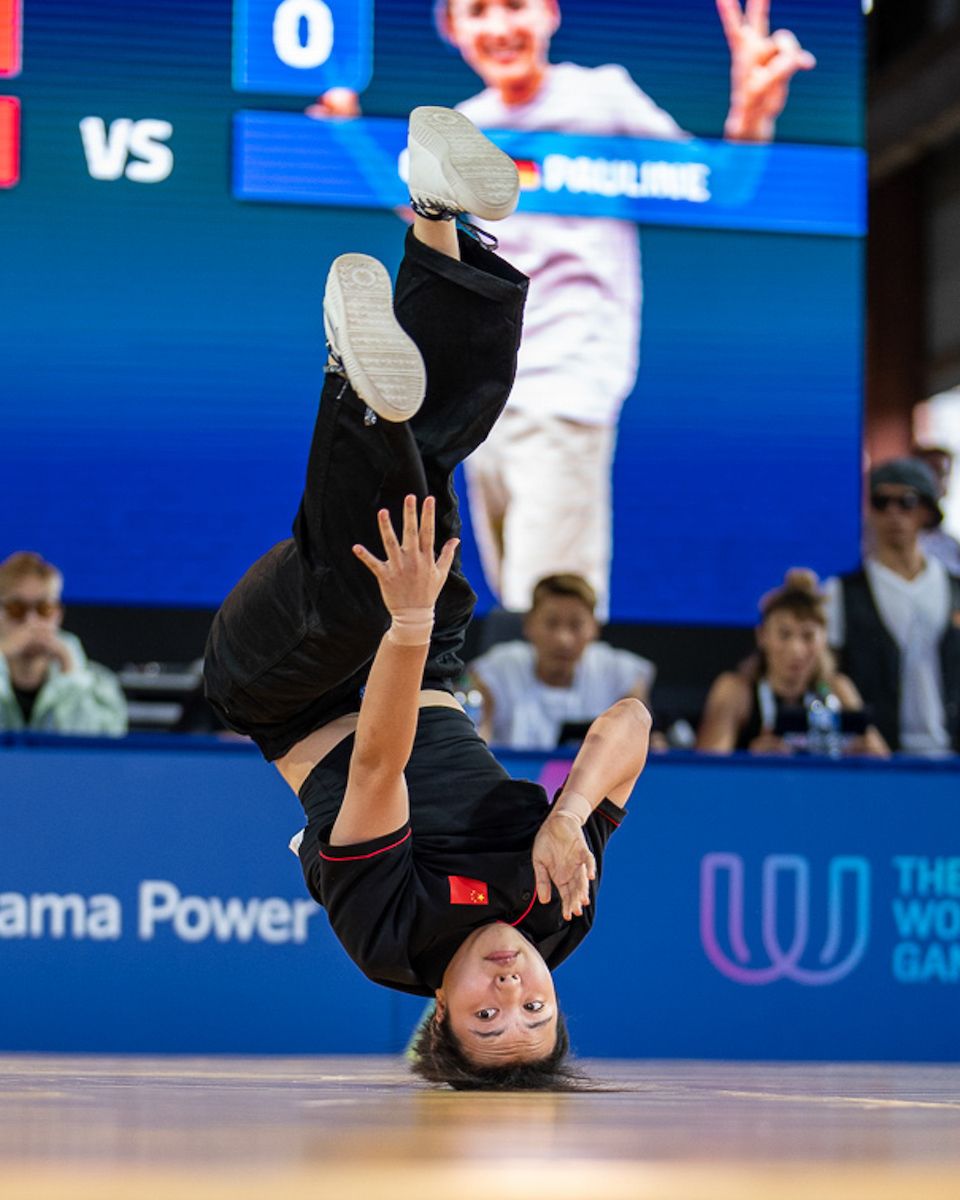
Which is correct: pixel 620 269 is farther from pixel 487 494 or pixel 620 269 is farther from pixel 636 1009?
pixel 636 1009

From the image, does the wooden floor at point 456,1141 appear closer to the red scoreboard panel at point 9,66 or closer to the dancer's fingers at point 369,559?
the dancer's fingers at point 369,559

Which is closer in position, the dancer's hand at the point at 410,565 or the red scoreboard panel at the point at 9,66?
the dancer's hand at the point at 410,565

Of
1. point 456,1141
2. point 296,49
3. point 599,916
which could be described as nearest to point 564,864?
point 456,1141

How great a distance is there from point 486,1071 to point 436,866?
351 millimetres

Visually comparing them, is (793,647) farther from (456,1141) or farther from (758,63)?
(456,1141)

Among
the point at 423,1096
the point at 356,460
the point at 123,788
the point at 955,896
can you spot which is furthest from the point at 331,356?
the point at 955,896

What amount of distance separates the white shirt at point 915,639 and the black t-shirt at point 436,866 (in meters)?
3.04

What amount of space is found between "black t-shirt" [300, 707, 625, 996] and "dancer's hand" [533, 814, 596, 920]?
0.14m

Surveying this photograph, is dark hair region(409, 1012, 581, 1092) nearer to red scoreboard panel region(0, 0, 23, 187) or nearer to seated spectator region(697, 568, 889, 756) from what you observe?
seated spectator region(697, 568, 889, 756)

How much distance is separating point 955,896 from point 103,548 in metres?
3.54

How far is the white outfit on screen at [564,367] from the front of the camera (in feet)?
23.1

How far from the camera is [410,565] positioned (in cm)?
266

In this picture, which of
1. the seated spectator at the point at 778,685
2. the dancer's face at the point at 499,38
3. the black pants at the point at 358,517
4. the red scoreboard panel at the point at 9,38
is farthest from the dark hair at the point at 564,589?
the red scoreboard panel at the point at 9,38

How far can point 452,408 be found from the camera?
330 centimetres
